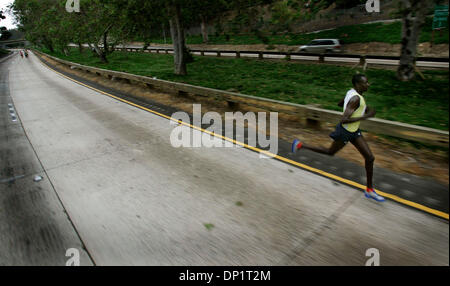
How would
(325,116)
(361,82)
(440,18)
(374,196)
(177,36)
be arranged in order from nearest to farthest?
(361,82), (374,196), (325,116), (177,36), (440,18)

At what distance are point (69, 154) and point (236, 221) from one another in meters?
5.47

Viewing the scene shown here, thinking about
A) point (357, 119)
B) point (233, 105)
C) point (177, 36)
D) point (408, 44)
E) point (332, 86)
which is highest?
point (177, 36)

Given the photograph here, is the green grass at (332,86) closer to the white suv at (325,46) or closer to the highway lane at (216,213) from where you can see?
the white suv at (325,46)

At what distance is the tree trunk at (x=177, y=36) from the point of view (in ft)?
50.1

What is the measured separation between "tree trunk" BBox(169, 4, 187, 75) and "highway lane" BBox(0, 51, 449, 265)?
10.7 m

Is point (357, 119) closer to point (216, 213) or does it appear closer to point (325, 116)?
point (216, 213)

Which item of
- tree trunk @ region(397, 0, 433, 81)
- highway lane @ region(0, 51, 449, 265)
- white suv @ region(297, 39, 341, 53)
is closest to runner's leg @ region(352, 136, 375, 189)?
highway lane @ region(0, 51, 449, 265)

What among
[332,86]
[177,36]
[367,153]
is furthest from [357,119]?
[177,36]

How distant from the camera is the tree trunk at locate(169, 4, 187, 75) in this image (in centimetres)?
1526

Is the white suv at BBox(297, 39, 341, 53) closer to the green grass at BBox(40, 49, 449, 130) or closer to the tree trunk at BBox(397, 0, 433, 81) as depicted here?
the green grass at BBox(40, 49, 449, 130)

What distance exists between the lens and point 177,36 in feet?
56.5

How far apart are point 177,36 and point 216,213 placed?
15312 mm
